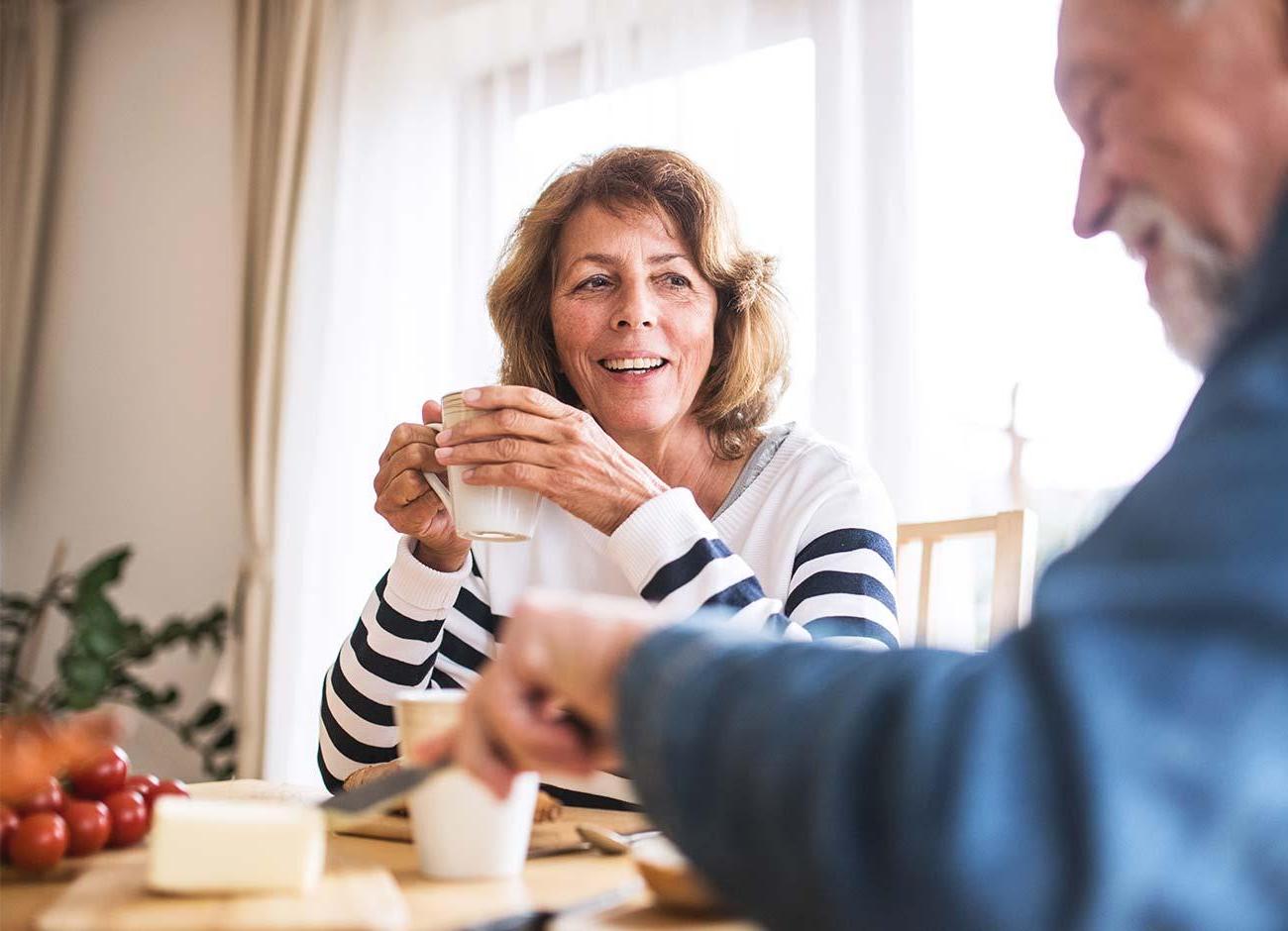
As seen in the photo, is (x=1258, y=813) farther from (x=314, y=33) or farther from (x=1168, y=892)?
(x=314, y=33)

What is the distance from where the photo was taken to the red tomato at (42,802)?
78cm

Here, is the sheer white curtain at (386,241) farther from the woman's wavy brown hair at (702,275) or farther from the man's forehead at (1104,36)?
the man's forehead at (1104,36)

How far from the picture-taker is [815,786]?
1.22 ft

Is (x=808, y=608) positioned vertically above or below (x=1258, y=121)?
below

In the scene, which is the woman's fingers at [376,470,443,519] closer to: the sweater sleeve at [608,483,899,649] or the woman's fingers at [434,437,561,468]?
the woman's fingers at [434,437,561,468]

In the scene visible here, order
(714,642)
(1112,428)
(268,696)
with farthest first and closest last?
(268,696)
(1112,428)
(714,642)

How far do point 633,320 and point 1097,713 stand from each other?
1269 millimetres

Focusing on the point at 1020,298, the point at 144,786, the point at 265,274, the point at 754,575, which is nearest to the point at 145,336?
the point at 265,274

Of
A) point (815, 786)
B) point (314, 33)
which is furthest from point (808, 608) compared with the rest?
point (314, 33)

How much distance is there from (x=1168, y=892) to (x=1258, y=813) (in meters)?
0.03

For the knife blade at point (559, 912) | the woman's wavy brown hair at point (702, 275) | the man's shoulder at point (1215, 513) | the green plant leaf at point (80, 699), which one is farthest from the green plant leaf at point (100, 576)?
the man's shoulder at point (1215, 513)

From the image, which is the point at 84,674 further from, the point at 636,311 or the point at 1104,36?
the point at 1104,36

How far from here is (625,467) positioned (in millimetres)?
1264

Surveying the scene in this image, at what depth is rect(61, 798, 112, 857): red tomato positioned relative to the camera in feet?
2.55
